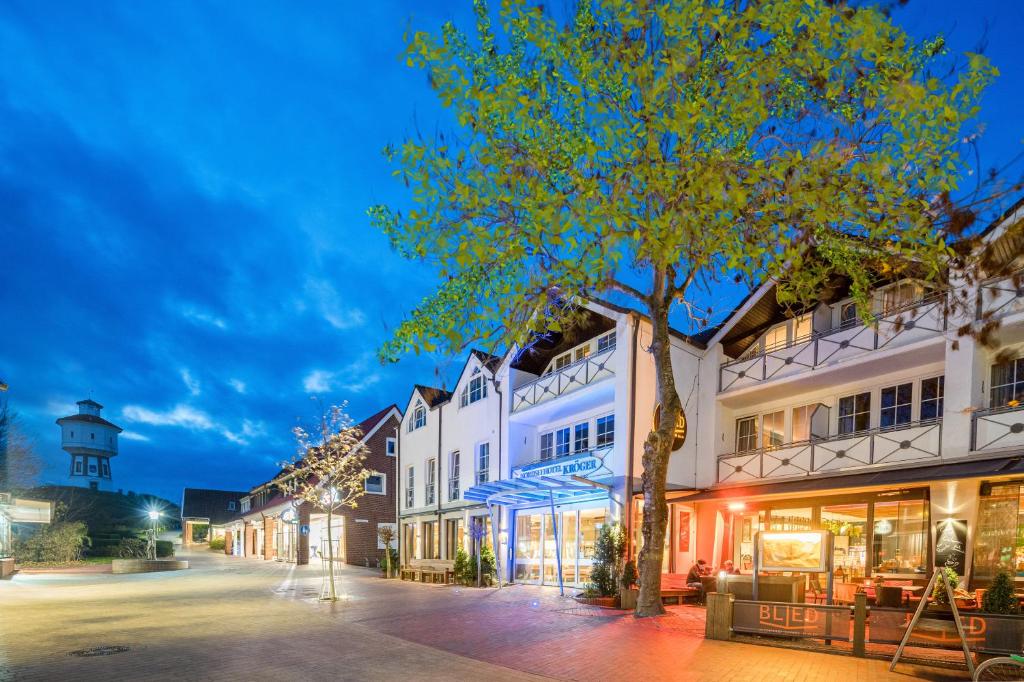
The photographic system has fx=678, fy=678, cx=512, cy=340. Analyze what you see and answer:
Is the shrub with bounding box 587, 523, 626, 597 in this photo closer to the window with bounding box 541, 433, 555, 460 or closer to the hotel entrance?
the hotel entrance

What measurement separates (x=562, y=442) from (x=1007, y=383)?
12574 mm

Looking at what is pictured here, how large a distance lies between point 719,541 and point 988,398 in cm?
758

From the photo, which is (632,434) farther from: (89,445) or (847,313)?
(89,445)

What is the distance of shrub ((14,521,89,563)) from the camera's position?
1266 inches

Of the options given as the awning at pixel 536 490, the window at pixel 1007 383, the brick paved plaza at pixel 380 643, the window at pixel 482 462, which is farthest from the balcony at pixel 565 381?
the window at pixel 1007 383

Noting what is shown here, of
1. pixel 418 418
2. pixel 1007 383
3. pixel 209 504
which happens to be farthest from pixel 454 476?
pixel 209 504

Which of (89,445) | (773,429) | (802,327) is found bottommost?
(89,445)

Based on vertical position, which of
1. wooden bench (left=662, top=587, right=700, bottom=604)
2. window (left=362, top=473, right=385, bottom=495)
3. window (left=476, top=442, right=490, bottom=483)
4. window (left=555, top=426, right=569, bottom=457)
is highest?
window (left=555, top=426, right=569, bottom=457)

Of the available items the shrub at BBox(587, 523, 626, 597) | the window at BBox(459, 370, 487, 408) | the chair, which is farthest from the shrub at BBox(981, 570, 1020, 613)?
the window at BBox(459, 370, 487, 408)

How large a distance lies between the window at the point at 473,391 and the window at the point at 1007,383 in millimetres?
16078

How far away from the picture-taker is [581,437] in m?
21.6

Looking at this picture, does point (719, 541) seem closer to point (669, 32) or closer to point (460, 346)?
point (460, 346)

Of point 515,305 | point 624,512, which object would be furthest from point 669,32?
point 624,512

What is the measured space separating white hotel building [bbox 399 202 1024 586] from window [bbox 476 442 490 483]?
8.8 inches
